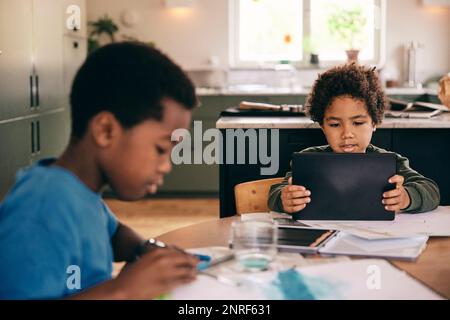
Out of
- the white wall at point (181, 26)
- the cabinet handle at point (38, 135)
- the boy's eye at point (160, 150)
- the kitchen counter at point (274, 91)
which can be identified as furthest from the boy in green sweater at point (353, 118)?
the white wall at point (181, 26)

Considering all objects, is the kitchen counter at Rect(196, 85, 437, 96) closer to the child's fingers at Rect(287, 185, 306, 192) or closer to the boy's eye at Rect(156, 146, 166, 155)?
the child's fingers at Rect(287, 185, 306, 192)

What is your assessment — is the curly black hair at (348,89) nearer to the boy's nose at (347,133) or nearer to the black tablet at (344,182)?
the boy's nose at (347,133)

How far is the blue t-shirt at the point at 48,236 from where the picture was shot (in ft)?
2.78

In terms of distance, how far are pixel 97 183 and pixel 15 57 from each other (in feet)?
9.91

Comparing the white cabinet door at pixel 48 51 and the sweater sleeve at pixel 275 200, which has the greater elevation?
the white cabinet door at pixel 48 51

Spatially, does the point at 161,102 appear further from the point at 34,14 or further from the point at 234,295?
the point at 34,14

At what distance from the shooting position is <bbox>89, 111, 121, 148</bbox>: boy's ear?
95cm

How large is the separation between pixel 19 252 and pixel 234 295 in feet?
1.06

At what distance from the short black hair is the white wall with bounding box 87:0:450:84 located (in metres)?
4.98

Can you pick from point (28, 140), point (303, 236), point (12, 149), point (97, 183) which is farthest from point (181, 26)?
point (97, 183)

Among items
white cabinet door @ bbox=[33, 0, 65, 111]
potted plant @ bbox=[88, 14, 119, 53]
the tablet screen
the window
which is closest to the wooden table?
the tablet screen

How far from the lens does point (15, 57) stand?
3.78 metres

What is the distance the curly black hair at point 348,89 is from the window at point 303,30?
13.0 ft
